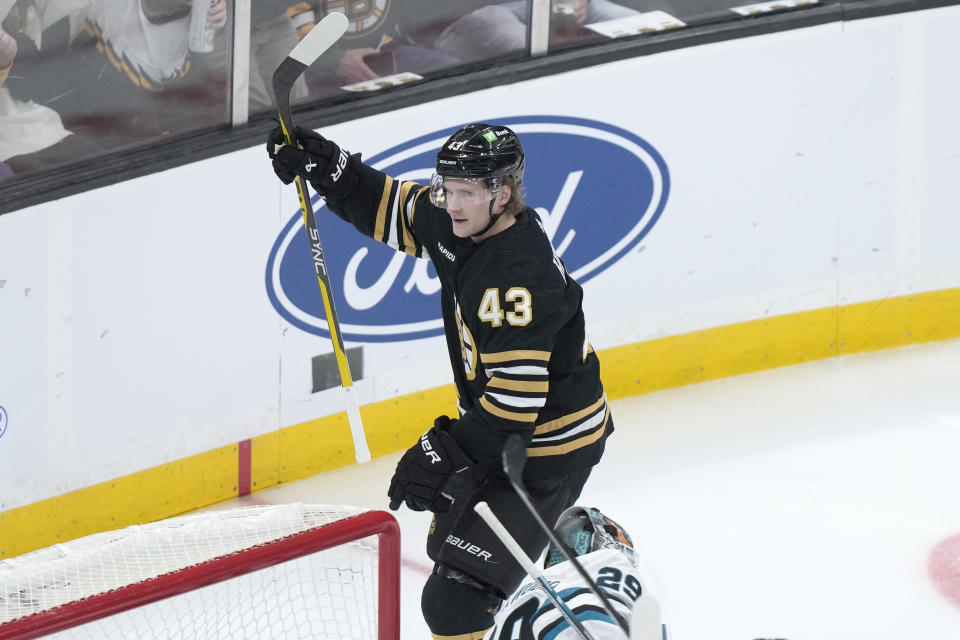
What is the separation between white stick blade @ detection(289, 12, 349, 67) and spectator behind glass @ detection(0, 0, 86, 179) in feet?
2.59

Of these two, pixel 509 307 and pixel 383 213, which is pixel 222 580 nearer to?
pixel 509 307

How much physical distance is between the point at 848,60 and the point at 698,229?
0.73 m

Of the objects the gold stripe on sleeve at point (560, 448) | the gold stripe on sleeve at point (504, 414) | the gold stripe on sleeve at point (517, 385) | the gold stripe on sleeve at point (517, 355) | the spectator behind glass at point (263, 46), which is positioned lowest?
the gold stripe on sleeve at point (560, 448)

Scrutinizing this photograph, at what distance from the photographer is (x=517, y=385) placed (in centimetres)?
235

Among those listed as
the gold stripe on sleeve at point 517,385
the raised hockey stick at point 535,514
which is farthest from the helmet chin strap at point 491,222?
the raised hockey stick at point 535,514

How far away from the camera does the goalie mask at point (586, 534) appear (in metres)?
2.15

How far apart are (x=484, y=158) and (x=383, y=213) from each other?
0.41 m

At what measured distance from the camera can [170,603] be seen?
204 centimetres

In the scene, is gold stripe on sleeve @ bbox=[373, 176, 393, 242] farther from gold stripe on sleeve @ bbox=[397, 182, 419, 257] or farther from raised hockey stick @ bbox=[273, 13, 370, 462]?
raised hockey stick @ bbox=[273, 13, 370, 462]

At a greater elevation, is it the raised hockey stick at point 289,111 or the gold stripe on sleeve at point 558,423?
the raised hockey stick at point 289,111

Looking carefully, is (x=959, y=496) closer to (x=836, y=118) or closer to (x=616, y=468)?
(x=616, y=468)

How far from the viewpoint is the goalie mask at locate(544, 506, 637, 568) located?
215 cm

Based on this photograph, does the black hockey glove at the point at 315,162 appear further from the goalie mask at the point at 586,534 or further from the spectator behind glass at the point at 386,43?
the spectator behind glass at the point at 386,43

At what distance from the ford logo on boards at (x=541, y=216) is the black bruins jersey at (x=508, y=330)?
96 cm
